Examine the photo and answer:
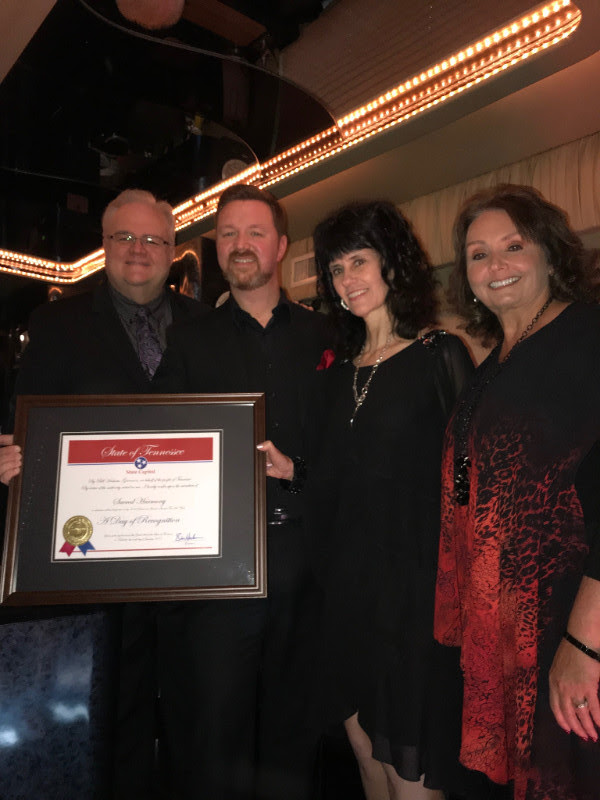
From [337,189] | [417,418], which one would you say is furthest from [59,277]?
[417,418]

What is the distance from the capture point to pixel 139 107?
10.3 ft

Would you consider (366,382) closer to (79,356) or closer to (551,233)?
(551,233)

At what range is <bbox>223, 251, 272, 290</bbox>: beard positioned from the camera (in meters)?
2.02

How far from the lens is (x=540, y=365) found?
1.35 metres

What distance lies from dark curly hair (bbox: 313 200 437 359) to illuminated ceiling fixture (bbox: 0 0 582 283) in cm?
168

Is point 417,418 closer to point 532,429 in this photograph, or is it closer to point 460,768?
point 532,429

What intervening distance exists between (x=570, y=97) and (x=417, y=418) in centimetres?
311

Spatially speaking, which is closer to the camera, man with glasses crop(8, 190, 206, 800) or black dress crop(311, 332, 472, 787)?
black dress crop(311, 332, 472, 787)

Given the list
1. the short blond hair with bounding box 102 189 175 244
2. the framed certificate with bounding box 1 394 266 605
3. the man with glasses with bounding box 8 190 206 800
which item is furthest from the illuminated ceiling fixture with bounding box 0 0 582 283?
the framed certificate with bounding box 1 394 266 605

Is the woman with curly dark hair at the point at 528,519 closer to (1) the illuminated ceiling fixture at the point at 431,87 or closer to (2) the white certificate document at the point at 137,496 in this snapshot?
(2) the white certificate document at the point at 137,496

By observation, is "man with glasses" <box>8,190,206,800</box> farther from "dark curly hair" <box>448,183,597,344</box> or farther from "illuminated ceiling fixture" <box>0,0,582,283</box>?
"illuminated ceiling fixture" <box>0,0,582,283</box>

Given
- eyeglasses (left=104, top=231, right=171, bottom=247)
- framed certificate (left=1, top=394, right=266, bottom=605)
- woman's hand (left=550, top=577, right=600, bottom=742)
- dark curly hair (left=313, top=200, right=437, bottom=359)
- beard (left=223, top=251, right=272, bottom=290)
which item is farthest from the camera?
eyeglasses (left=104, top=231, right=171, bottom=247)

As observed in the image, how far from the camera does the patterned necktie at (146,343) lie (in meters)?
2.16

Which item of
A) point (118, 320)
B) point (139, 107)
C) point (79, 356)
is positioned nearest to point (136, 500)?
point (79, 356)
